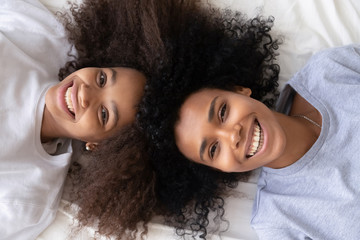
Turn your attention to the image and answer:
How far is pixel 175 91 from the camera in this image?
1129 mm

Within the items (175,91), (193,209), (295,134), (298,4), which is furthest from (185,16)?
(193,209)

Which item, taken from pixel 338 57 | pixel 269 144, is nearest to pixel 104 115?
pixel 269 144

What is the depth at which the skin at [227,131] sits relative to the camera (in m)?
1.01

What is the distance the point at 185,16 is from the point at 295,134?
0.55 m

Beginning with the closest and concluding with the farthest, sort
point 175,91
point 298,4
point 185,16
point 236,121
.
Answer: point 236,121 → point 175,91 → point 185,16 → point 298,4

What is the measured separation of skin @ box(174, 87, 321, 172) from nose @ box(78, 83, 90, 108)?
292 mm

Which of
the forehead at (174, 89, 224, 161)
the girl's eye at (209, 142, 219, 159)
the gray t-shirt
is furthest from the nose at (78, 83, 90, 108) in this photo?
the gray t-shirt

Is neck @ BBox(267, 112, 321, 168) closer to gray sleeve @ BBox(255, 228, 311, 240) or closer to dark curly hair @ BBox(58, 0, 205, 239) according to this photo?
gray sleeve @ BBox(255, 228, 311, 240)

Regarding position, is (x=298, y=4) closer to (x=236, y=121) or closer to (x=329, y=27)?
(x=329, y=27)

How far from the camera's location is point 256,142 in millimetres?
1031

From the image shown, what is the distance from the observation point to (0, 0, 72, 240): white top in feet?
3.84

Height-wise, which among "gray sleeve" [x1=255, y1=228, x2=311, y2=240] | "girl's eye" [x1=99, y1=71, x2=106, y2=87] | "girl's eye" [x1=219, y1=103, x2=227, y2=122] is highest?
"girl's eye" [x1=219, y1=103, x2=227, y2=122]

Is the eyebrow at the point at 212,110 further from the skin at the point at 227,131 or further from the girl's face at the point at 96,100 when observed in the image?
the girl's face at the point at 96,100

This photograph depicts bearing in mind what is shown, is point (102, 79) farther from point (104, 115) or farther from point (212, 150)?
point (212, 150)
